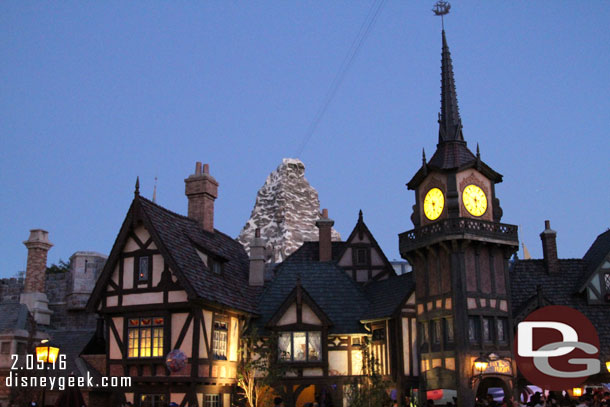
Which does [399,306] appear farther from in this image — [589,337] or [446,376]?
[589,337]

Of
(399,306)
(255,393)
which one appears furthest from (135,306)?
(399,306)

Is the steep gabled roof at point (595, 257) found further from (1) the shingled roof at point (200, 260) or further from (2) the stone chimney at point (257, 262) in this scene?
(1) the shingled roof at point (200, 260)

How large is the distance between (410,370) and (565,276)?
10480 mm

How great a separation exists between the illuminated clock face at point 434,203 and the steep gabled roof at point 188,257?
907cm

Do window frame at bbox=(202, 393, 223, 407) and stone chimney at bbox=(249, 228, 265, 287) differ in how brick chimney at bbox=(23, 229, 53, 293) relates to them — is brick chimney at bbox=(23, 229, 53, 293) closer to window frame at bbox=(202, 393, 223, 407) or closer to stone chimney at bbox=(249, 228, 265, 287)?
stone chimney at bbox=(249, 228, 265, 287)

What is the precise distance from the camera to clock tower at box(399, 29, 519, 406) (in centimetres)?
3031

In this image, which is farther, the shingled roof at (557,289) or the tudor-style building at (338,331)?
the shingled roof at (557,289)

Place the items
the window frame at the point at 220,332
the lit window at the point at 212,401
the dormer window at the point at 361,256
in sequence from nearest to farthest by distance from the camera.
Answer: the lit window at the point at 212,401 < the window frame at the point at 220,332 < the dormer window at the point at 361,256

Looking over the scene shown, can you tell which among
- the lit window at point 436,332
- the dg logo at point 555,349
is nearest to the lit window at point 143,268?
the lit window at point 436,332

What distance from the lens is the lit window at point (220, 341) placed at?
99.9ft

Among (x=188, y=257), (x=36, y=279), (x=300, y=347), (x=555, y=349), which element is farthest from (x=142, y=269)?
(x=555, y=349)

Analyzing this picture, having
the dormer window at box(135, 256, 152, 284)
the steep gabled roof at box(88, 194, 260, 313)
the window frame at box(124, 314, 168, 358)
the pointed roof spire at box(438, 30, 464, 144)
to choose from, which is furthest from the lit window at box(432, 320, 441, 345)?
the dormer window at box(135, 256, 152, 284)

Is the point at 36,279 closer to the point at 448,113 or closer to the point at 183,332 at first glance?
the point at 183,332

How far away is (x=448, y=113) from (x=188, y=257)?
46.4ft
